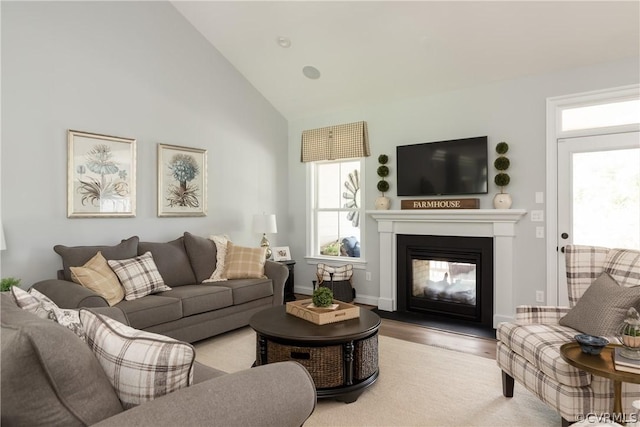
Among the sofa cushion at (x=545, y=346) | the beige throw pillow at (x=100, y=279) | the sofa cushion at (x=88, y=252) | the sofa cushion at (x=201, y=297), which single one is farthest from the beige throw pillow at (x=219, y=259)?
the sofa cushion at (x=545, y=346)

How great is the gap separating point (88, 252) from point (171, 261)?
2.48 ft

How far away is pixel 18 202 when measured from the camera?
3.34 meters

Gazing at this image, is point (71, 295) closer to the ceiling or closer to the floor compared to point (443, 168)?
closer to the floor

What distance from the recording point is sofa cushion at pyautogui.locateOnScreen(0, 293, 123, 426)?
966 millimetres

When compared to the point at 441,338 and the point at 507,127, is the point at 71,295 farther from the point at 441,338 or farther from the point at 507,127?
the point at 507,127

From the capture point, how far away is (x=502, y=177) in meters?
4.08

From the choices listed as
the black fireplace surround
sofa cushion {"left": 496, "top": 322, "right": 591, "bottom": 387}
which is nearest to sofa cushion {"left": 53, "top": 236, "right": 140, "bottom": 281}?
the black fireplace surround

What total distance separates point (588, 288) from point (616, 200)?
61.9 inches

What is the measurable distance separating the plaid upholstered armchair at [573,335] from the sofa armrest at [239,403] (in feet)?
4.74

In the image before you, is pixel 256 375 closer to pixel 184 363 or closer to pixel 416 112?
pixel 184 363

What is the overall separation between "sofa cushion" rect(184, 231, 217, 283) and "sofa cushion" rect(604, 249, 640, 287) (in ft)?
11.3

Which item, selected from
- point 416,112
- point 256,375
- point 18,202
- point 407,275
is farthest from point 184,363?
point 416,112

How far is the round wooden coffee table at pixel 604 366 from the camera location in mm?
1690

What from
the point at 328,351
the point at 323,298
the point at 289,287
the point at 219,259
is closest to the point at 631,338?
the point at 328,351
